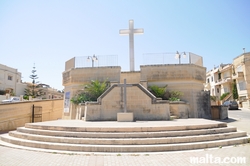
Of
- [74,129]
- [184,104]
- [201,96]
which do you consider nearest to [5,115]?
[74,129]

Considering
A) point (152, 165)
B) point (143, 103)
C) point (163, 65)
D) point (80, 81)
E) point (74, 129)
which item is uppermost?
point (163, 65)

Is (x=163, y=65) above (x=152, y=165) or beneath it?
above

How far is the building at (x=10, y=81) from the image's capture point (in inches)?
1607

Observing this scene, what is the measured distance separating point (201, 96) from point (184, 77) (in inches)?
90.2

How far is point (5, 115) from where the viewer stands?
12.8 metres

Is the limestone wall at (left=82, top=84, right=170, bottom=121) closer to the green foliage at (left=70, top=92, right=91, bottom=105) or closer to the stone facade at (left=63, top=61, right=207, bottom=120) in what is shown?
the stone facade at (left=63, top=61, right=207, bottom=120)

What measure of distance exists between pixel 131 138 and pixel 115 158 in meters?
1.44

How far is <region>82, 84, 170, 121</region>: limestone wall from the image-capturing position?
38.5 feet

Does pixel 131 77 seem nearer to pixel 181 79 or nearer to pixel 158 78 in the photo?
pixel 158 78

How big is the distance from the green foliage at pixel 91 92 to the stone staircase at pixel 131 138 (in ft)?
19.4

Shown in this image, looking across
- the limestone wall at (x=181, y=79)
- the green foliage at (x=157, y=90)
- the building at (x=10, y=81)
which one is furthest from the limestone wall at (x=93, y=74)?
the building at (x=10, y=81)

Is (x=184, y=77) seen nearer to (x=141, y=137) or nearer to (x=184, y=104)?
(x=184, y=104)

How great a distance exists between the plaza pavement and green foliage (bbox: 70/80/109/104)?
759 centimetres

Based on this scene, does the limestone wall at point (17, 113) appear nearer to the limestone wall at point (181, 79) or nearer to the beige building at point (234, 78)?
the limestone wall at point (181, 79)
